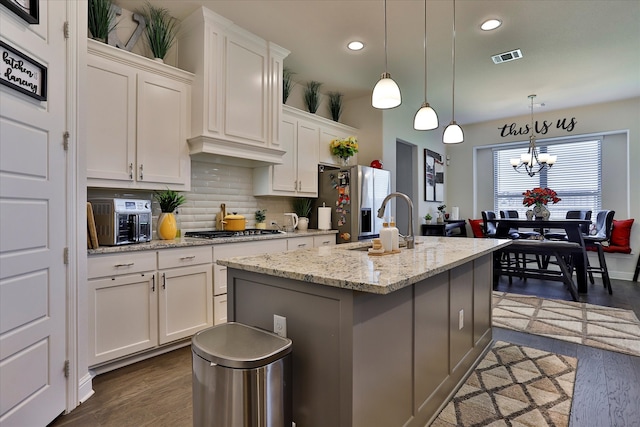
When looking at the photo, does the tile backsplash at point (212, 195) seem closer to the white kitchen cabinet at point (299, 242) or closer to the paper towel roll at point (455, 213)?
the white kitchen cabinet at point (299, 242)

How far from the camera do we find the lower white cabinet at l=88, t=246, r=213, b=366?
2244mm

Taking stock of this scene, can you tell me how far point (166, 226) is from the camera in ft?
9.37

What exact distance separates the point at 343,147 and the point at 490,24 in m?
2.12

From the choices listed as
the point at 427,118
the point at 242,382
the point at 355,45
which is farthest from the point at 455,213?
the point at 242,382

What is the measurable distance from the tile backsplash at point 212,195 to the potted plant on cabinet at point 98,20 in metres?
1.19

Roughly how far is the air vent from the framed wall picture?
244 cm

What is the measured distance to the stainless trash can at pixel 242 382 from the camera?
117 cm

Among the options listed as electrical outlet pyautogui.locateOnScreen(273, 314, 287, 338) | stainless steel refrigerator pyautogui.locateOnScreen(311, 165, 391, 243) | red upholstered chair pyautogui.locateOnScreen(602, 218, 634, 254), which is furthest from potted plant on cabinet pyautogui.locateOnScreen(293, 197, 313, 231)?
red upholstered chair pyautogui.locateOnScreen(602, 218, 634, 254)

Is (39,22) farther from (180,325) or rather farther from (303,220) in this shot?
(303,220)

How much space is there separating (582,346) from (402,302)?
2.33 m

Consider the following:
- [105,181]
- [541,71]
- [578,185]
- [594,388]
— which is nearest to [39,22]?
[105,181]

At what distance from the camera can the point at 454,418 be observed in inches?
71.4

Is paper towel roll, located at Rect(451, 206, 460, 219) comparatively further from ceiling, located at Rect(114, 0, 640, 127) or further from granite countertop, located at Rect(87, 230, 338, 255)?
granite countertop, located at Rect(87, 230, 338, 255)

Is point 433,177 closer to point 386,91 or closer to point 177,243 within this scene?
point 386,91
